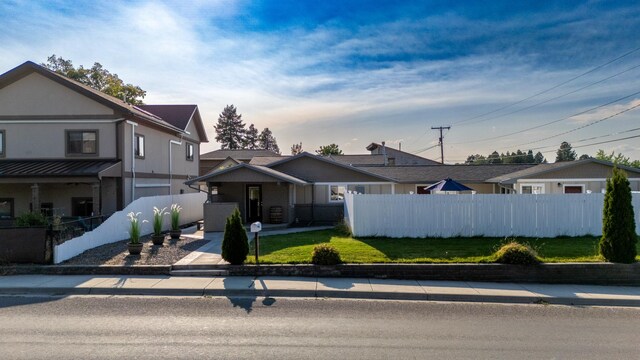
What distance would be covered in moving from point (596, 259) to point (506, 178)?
50.0 ft

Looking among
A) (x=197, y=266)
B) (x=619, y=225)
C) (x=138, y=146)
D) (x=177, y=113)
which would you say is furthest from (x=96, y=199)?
(x=619, y=225)

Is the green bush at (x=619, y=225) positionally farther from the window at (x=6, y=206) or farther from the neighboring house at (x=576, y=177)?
the window at (x=6, y=206)

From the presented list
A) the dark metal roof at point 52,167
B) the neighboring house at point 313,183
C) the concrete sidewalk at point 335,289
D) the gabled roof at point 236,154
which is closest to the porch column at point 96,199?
the dark metal roof at point 52,167

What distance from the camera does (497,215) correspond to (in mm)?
13797

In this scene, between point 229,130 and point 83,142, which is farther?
point 229,130

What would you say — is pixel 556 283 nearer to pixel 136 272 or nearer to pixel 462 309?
pixel 462 309

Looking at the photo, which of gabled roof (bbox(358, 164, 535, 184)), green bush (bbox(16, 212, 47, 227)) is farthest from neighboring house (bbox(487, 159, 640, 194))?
green bush (bbox(16, 212, 47, 227))

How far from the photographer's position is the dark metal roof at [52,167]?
1599cm

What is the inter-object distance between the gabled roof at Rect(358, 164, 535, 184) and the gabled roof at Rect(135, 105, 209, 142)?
40.5ft

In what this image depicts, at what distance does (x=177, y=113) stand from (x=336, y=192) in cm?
1244

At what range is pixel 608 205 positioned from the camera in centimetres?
1041

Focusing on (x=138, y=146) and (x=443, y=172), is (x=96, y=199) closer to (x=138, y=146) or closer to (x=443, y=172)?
(x=138, y=146)

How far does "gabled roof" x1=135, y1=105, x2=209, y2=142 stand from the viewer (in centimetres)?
2533

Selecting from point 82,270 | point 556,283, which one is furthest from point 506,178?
point 82,270
